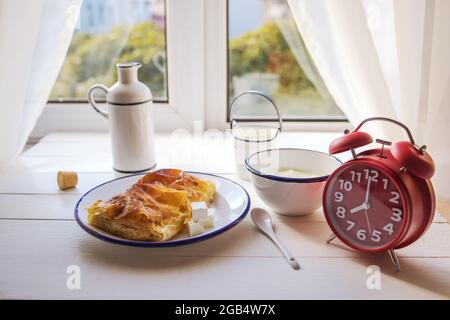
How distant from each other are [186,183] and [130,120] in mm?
209

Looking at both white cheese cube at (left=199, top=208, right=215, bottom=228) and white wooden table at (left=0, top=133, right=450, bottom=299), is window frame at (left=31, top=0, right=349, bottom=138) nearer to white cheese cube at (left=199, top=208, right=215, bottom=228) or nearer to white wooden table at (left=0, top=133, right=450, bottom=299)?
white wooden table at (left=0, top=133, right=450, bottom=299)

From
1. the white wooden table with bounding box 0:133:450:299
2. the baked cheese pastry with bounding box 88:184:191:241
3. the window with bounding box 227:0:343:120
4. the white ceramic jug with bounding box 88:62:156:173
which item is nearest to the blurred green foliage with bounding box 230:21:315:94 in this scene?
the window with bounding box 227:0:343:120

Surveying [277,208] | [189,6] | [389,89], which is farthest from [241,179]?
[189,6]

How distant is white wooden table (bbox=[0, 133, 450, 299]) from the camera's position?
0.65m

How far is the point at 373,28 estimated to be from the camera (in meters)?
0.98

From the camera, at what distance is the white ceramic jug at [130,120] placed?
977 mm

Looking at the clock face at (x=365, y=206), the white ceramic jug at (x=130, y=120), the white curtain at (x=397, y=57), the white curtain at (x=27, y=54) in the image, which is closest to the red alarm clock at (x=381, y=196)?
the clock face at (x=365, y=206)

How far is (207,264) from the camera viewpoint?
708mm

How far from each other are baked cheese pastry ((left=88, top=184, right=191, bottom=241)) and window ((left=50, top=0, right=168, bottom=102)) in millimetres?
597

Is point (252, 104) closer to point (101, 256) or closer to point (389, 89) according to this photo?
point (389, 89)

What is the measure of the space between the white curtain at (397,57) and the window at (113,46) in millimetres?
432

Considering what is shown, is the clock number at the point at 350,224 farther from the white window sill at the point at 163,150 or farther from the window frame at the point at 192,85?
the window frame at the point at 192,85

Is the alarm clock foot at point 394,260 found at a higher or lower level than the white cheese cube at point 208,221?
lower

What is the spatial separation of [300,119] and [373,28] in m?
0.42
